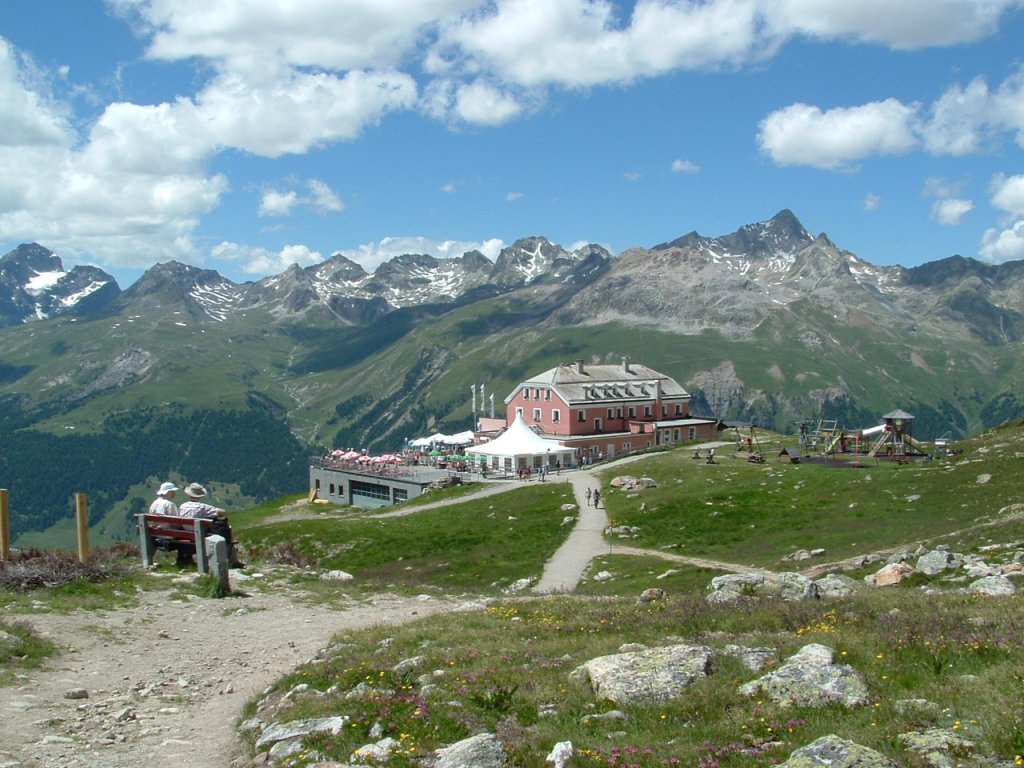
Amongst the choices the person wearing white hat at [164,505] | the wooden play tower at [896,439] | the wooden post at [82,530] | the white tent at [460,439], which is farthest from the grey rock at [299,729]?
the white tent at [460,439]

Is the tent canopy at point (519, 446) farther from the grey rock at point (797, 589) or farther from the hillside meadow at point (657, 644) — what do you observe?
the grey rock at point (797, 589)

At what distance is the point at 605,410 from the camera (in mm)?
111688

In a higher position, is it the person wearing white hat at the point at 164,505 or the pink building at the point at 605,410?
the pink building at the point at 605,410

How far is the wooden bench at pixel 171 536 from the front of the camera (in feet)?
79.0

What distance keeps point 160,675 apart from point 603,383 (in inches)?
4026

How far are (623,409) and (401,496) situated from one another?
37563 millimetres

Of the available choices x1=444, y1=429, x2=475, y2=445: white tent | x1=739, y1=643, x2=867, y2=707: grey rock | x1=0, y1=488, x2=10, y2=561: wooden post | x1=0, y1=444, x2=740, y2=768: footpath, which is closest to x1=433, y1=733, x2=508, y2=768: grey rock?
x1=0, y1=444, x2=740, y2=768: footpath

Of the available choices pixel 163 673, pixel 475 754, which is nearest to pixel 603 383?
pixel 163 673

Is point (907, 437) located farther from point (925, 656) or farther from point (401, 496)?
point (925, 656)

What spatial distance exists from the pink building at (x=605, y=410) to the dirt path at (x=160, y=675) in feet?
269

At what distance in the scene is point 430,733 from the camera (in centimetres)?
1095

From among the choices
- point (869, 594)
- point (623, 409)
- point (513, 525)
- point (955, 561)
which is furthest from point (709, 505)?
point (623, 409)

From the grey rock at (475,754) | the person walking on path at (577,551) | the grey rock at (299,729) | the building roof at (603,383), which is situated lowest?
the person walking on path at (577,551)

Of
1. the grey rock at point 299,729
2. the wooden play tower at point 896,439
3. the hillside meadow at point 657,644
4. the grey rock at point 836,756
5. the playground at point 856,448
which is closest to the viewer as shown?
the grey rock at point 836,756
